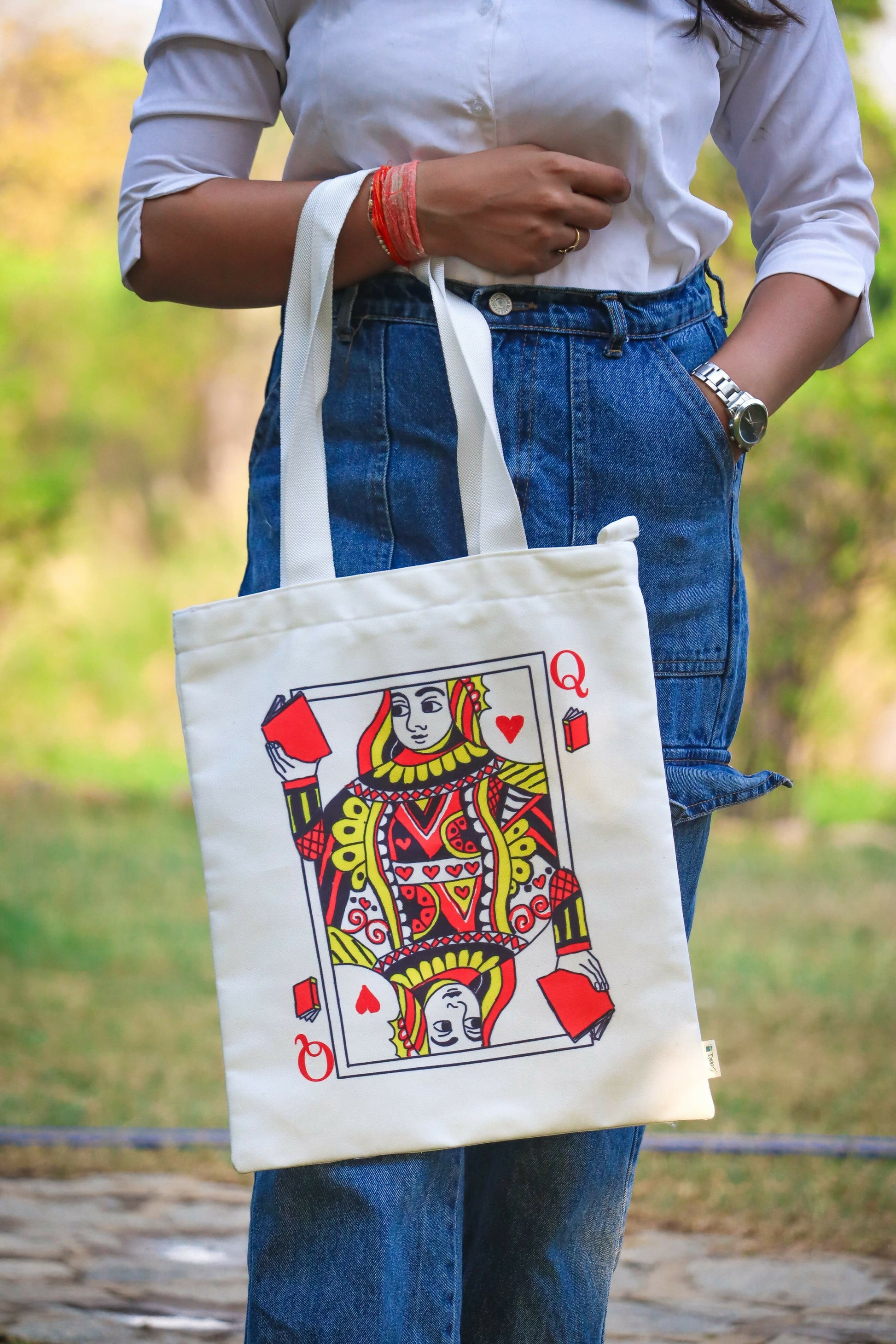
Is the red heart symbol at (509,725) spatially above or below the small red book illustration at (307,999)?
above

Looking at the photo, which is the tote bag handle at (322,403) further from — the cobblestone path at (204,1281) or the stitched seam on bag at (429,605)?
the cobblestone path at (204,1281)

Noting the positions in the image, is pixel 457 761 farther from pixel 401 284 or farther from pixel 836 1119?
pixel 836 1119

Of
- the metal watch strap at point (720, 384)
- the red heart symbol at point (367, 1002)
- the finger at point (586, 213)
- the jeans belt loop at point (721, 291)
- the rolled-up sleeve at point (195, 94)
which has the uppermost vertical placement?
the rolled-up sleeve at point (195, 94)

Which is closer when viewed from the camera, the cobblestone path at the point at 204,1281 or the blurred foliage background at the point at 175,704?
the cobblestone path at the point at 204,1281

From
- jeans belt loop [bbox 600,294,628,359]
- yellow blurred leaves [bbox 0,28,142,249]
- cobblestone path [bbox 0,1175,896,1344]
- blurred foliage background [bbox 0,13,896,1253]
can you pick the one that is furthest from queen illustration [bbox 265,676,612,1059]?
yellow blurred leaves [bbox 0,28,142,249]

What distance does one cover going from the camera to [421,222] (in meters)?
1.04

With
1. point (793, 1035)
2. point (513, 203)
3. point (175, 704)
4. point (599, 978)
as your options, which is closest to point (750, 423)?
point (513, 203)

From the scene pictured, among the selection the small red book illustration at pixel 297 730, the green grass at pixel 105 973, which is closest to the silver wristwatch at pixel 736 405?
the small red book illustration at pixel 297 730

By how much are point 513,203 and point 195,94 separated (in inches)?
13.0

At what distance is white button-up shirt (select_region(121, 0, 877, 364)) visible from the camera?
1031 millimetres

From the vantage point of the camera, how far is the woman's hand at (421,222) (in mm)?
1019

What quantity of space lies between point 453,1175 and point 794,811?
5.18 metres

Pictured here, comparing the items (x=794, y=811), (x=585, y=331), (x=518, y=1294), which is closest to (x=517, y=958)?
(x=518, y=1294)

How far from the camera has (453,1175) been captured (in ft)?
3.60
